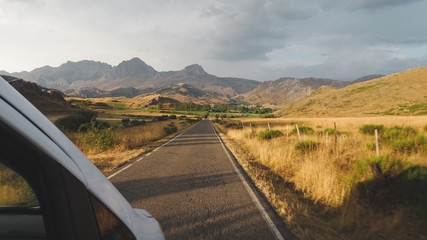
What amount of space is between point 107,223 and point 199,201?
160 inches

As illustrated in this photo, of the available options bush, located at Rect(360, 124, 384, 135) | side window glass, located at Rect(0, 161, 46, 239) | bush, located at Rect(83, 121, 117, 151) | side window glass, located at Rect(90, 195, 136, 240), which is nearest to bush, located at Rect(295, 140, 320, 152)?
side window glass, located at Rect(90, 195, 136, 240)

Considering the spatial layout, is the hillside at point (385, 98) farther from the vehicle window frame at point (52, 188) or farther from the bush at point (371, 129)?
the vehicle window frame at point (52, 188)

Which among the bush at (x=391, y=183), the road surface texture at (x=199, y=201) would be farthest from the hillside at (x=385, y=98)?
the road surface texture at (x=199, y=201)

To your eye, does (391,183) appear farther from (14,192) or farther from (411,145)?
(14,192)

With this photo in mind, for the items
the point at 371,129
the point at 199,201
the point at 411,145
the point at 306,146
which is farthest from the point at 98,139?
the point at 371,129

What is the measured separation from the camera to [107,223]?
957 mm

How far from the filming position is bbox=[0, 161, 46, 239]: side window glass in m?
1.12

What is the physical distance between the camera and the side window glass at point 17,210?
112cm

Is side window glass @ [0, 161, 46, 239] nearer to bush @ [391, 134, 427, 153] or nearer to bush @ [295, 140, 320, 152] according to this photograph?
bush @ [295, 140, 320, 152]

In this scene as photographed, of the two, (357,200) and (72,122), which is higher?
(72,122)

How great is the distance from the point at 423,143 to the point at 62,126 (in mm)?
27396

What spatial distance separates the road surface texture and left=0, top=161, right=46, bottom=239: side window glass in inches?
95.8

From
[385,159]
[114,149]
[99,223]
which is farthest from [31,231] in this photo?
[114,149]

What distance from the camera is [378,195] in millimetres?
4371
